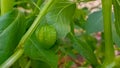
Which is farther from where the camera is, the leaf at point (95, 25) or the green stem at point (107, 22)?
the leaf at point (95, 25)

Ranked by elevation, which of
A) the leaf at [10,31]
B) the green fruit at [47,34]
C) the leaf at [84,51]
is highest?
the leaf at [10,31]

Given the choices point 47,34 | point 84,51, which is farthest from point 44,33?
point 84,51

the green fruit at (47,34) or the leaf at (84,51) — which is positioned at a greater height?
the green fruit at (47,34)

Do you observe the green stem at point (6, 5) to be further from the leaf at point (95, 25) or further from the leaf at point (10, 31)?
the leaf at point (95, 25)

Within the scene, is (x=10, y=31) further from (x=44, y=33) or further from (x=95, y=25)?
Result: (x=95, y=25)

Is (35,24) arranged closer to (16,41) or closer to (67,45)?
(16,41)

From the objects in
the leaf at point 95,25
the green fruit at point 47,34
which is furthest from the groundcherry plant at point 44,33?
the leaf at point 95,25
